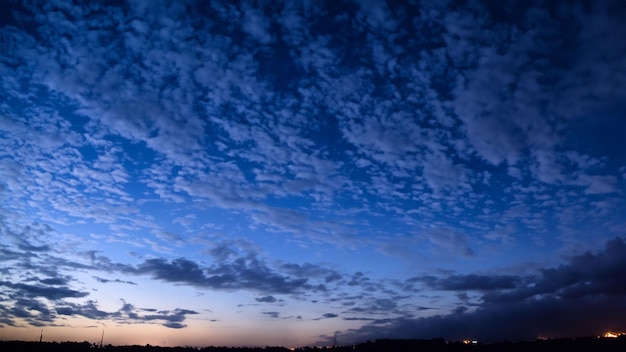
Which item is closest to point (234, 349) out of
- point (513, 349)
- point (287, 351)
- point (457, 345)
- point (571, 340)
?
point (287, 351)

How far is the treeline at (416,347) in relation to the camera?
32406mm

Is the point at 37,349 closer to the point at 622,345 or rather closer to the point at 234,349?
the point at 234,349

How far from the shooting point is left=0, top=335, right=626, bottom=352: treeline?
32406 millimetres

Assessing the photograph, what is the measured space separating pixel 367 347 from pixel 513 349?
22594 mm

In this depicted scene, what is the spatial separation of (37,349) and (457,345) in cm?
6094

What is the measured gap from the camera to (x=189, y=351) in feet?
241

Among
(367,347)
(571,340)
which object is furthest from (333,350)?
(571,340)

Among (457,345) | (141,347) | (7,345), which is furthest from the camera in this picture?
(141,347)

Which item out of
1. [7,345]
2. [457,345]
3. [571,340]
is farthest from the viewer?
[7,345]

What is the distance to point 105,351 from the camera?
→ 6406 cm

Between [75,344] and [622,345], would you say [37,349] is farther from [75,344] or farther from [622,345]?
[622,345]

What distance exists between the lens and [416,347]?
165ft

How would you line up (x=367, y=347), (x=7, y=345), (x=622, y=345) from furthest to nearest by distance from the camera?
(x=7, y=345), (x=367, y=347), (x=622, y=345)

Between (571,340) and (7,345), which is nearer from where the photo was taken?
(571,340)
